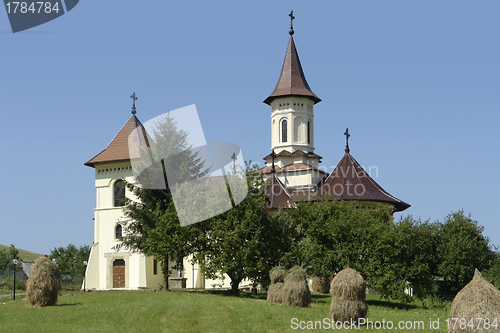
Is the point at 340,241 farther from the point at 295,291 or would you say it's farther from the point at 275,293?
the point at 295,291

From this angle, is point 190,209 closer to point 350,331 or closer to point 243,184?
point 243,184

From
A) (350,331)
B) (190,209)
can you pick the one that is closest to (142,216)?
(190,209)

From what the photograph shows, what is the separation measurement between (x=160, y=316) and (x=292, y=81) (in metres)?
31.7

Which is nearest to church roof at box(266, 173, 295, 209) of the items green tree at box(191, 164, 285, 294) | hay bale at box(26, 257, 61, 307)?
green tree at box(191, 164, 285, 294)

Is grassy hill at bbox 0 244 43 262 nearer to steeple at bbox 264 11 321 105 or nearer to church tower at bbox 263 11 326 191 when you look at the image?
church tower at bbox 263 11 326 191

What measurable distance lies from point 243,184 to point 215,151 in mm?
10824

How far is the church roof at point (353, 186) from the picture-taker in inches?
1538

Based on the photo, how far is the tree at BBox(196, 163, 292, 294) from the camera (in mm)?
27578

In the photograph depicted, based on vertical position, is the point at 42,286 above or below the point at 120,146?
below

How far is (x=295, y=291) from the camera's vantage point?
22562mm

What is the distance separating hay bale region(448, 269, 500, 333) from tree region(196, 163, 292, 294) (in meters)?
13.7

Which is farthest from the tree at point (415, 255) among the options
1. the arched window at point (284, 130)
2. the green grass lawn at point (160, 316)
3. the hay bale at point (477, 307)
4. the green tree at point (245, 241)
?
the arched window at point (284, 130)

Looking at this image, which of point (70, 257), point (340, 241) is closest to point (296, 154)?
point (340, 241)

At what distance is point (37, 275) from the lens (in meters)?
21.9
